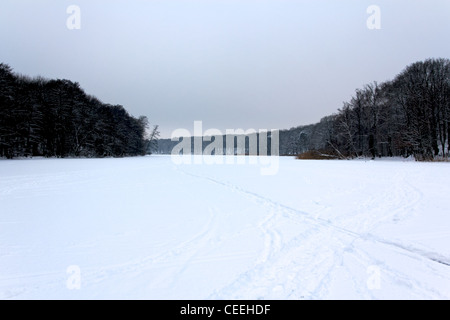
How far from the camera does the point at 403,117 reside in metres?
35.9

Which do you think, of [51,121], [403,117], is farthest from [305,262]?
[51,121]

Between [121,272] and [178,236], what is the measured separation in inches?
60.2

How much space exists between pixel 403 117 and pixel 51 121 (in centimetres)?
6002

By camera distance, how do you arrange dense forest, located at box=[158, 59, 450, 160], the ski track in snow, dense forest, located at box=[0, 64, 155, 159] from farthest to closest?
dense forest, located at box=[0, 64, 155, 159]
dense forest, located at box=[158, 59, 450, 160]
the ski track in snow

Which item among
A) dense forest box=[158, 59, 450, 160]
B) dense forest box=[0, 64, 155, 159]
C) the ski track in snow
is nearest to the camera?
the ski track in snow

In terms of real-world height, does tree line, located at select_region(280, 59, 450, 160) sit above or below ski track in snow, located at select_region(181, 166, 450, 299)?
above

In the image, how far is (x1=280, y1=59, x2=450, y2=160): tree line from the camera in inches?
1175

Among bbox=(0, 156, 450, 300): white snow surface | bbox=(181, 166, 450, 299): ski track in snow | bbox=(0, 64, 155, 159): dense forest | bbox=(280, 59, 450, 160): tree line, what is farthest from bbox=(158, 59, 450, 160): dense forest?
bbox=(0, 64, 155, 159): dense forest

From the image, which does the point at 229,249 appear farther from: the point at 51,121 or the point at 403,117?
the point at 51,121

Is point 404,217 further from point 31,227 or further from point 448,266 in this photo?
point 31,227

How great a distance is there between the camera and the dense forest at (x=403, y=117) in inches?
1175

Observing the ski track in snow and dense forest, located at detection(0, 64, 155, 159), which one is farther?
dense forest, located at detection(0, 64, 155, 159)

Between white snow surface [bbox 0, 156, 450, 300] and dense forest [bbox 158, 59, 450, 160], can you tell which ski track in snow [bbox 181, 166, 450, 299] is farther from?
dense forest [bbox 158, 59, 450, 160]
